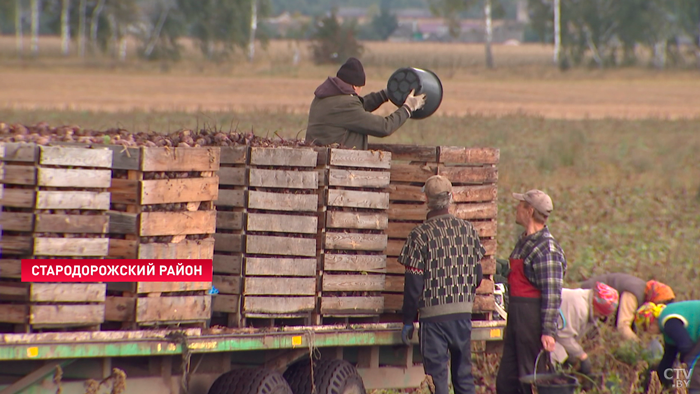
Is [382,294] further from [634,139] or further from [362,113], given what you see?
[634,139]

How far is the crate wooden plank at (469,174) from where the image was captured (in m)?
6.56

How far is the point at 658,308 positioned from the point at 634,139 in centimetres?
2103

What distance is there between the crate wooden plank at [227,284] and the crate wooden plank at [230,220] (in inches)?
11.9

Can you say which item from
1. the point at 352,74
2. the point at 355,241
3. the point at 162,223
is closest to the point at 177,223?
the point at 162,223

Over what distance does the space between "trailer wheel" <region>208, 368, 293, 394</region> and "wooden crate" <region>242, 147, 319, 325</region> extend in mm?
309

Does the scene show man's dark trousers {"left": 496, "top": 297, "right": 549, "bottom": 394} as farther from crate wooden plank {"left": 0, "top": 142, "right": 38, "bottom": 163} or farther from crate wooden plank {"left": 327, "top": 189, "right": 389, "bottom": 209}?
crate wooden plank {"left": 0, "top": 142, "right": 38, "bottom": 163}

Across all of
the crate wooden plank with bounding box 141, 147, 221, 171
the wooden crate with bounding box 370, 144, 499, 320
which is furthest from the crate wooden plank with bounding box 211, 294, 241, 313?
the wooden crate with bounding box 370, 144, 499, 320

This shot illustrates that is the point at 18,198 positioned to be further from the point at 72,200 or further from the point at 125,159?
the point at 125,159

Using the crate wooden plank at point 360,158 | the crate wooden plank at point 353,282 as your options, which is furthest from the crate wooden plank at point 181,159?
the crate wooden plank at point 353,282

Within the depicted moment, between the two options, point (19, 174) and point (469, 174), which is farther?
point (469, 174)

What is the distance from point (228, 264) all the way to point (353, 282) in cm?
84

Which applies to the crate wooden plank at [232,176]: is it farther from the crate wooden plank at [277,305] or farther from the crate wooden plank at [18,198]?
the crate wooden plank at [18,198]

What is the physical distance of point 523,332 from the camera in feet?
20.9

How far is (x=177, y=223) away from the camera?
5.41 metres
